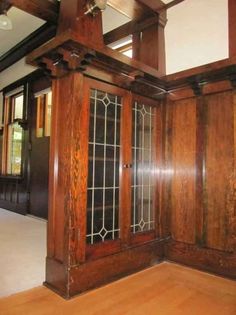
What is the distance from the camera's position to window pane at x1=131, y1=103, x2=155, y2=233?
281 centimetres

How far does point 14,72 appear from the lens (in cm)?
624

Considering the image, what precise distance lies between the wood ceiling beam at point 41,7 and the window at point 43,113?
164cm

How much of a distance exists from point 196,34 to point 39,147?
3.65 meters

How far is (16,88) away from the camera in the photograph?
6109 mm

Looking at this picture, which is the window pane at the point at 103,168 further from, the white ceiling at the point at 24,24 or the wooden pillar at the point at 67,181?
the white ceiling at the point at 24,24

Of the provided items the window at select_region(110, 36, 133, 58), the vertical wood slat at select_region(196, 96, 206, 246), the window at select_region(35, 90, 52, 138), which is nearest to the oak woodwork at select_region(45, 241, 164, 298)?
the vertical wood slat at select_region(196, 96, 206, 246)

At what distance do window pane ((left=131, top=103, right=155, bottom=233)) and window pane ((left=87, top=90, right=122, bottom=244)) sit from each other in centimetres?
27

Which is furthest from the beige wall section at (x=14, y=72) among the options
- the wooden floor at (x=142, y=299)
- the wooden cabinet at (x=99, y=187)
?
the wooden floor at (x=142, y=299)

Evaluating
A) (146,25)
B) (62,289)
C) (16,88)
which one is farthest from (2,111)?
(62,289)

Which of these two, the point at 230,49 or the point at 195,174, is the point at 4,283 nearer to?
the point at 195,174

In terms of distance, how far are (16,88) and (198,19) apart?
4.52m

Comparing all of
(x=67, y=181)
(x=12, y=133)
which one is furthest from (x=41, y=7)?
(x=12, y=133)

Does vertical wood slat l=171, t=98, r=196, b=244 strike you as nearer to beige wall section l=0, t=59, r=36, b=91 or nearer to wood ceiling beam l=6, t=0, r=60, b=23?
wood ceiling beam l=6, t=0, r=60, b=23

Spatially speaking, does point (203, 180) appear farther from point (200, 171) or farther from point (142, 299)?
point (142, 299)
